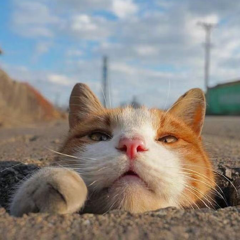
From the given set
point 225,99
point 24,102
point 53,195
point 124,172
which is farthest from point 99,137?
point 225,99

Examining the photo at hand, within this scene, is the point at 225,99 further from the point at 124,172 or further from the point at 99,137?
the point at 124,172

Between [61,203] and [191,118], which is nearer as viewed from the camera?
[61,203]

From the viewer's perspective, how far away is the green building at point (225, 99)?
1053 inches

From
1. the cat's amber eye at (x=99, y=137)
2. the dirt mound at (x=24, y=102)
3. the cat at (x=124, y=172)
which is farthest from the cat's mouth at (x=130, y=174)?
the dirt mound at (x=24, y=102)

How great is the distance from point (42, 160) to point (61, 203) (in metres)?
Answer: 1.92

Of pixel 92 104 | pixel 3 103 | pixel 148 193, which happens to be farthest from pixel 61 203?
pixel 3 103

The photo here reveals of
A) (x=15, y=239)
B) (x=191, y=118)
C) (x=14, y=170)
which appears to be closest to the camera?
(x=15, y=239)

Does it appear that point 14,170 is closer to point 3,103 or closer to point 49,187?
point 49,187

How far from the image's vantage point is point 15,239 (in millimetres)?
1296

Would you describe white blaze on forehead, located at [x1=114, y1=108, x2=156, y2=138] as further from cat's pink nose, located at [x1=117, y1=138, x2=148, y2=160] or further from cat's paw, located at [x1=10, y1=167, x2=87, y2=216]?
cat's paw, located at [x1=10, y1=167, x2=87, y2=216]

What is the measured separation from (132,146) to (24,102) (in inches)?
997

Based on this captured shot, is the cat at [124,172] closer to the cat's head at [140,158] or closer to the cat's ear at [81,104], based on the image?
the cat's head at [140,158]

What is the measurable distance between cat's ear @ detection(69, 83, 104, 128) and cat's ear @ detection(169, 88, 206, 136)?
0.63 m

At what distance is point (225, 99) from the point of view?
91.8 feet
